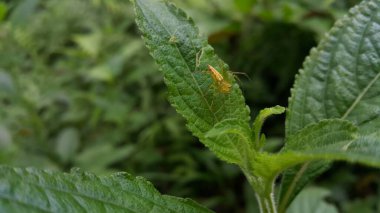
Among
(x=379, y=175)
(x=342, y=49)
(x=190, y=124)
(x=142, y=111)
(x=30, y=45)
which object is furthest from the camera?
(x=30, y=45)

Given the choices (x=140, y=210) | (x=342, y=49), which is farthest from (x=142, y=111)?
(x=140, y=210)

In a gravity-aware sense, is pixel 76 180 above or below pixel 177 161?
above

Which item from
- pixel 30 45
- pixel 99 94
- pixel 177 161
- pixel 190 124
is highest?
pixel 30 45

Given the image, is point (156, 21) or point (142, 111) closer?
point (156, 21)

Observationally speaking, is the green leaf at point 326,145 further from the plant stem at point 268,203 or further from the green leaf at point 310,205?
the green leaf at point 310,205

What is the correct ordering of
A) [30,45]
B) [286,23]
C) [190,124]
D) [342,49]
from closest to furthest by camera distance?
[190,124], [342,49], [286,23], [30,45]

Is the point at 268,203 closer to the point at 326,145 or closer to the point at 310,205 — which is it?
the point at 326,145

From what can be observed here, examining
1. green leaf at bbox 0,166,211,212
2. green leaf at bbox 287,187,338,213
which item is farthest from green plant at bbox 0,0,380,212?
green leaf at bbox 287,187,338,213

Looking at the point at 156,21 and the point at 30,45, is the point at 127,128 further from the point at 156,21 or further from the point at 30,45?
the point at 156,21
